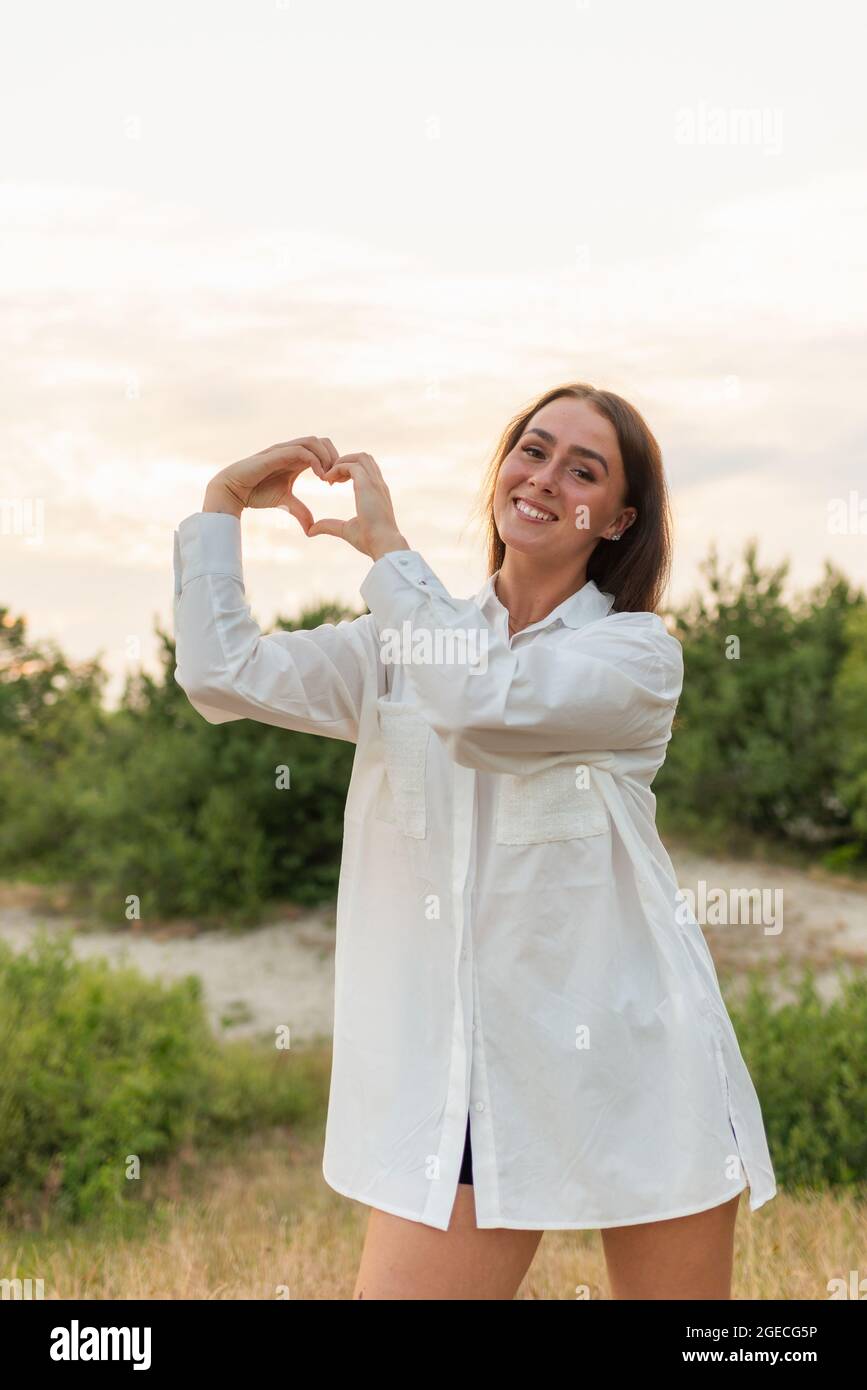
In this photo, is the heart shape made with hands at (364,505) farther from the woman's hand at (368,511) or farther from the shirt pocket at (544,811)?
the shirt pocket at (544,811)

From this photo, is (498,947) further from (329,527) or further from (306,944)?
(306,944)

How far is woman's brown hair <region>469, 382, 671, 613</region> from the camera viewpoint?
2.61 metres

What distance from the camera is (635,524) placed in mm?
2670

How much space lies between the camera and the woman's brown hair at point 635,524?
2605 mm

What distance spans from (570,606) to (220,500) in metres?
0.68

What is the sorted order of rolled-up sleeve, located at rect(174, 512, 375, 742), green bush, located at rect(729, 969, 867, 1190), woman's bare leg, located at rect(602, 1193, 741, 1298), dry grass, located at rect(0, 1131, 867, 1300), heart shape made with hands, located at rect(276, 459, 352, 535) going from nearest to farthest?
1. woman's bare leg, located at rect(602, 1193, 741, 1298)
2. rolled-up sleeve, located at rect(174, 512, 375, 742)
3. heart shape made with hands, located at rect(276, 459, 352, 535)
4. dry grass, located at rect(0, 1131, 867, 1300)
5. green bush, located at rect(729, 969, 867, 1190)

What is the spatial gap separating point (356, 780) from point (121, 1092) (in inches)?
164

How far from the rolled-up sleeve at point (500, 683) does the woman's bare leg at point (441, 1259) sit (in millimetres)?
732

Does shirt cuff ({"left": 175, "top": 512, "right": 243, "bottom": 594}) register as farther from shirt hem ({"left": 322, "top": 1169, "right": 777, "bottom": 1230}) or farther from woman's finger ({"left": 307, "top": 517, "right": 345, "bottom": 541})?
shirt hem ({"left": 322, "top": 1169, "right": 777, "bottom": 1230})

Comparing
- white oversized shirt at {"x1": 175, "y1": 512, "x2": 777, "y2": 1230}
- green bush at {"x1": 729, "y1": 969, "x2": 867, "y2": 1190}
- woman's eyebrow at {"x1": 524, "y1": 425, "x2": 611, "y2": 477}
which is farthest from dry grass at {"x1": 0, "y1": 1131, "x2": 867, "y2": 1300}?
woman's eyebrow at {"x1": 524, "y1": 425, "x2": 611, "y2": 477}

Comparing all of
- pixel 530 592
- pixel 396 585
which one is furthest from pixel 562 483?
pixel 396 585

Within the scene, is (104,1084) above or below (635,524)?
below

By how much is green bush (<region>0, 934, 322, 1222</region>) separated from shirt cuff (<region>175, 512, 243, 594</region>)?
392 centimetres
